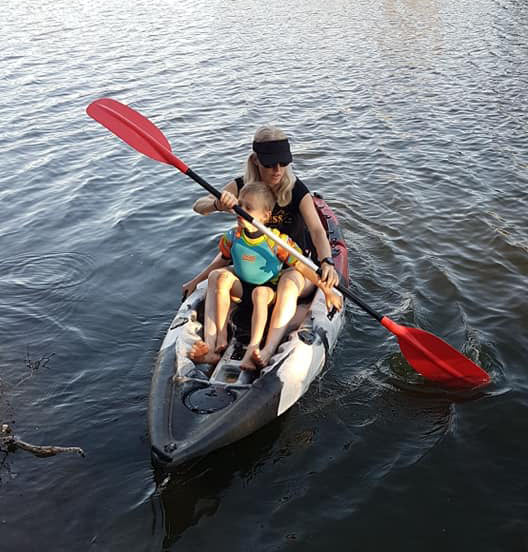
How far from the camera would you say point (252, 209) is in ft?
15.3

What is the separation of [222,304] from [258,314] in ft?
1.01

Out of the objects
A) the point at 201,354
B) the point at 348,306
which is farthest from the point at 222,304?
the point at 348,306

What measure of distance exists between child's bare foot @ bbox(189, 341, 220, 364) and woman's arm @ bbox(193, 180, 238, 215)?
1037mm

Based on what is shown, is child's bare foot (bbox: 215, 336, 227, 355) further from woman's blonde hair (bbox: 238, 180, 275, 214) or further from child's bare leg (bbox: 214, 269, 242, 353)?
woman's blonde hair (bbox: 238, 180, 275, 214)

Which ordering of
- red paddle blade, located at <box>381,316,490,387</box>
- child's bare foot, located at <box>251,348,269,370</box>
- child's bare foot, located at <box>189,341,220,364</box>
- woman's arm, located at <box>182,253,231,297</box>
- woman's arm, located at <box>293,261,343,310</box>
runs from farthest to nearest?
woman's arm, located at <box>182,253,231,297</box> → red paddle blade, located at <box>381,316,490,387</box> → woman's arm, located at <box>293,261,343,310</box> → child's bare foot, located at <box>189,341,220,364</box> → child's bare foot, located at <box>251,348,269,370</box>

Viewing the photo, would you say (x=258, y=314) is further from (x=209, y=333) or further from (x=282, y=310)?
(x=209, y=333)

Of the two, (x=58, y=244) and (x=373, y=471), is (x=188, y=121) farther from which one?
(x=373, y=471)

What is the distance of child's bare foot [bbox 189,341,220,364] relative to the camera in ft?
15.1

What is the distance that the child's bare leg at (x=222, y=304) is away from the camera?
4793mm

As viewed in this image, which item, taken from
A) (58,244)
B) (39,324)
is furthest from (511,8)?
(39,324)

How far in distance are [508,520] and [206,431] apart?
1899 millimetres

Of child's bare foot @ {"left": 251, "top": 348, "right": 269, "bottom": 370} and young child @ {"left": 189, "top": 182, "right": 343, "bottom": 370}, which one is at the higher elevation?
young child @ {"left": 189, "top": 182, "right": 343, "bottom": 370}

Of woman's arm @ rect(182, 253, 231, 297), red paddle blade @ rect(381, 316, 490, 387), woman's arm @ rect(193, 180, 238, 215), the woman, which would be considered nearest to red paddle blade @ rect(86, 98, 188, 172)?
woman's arm @ rect(193, 180, 238, 215)

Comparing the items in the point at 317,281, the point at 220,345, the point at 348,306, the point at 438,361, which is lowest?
the point at 348,306
